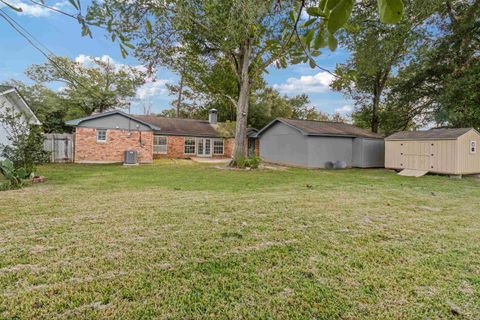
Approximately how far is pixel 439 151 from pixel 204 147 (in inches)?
592

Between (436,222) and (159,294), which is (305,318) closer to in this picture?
(159,294)

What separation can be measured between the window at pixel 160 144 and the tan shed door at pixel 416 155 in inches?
592

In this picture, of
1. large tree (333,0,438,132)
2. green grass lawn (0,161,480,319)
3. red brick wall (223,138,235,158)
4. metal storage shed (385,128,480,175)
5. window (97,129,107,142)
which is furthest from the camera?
red brick wall (223,138,235,158)

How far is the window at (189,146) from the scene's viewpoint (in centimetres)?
1986

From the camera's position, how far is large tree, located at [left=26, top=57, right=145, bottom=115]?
22.3 metres

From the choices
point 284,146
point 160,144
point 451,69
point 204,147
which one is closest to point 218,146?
point 204,147

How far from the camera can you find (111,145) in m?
15.2

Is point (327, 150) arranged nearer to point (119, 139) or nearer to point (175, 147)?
point (175, 147)

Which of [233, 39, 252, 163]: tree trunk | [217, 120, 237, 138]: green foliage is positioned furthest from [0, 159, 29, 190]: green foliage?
[217, 120, 237, 138]: green foliage

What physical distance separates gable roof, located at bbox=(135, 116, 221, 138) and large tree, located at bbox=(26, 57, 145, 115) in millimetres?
4968

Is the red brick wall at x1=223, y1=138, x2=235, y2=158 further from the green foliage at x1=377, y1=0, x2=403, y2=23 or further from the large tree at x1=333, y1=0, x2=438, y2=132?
the green foliage at x1=377, y1=0, x2=403, y2=23

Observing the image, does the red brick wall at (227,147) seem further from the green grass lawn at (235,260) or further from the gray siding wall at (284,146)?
the green grass lawn at (235,260)

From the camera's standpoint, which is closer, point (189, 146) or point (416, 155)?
point (416, 155)

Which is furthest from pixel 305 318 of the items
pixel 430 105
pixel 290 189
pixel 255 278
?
pixel 430 105
